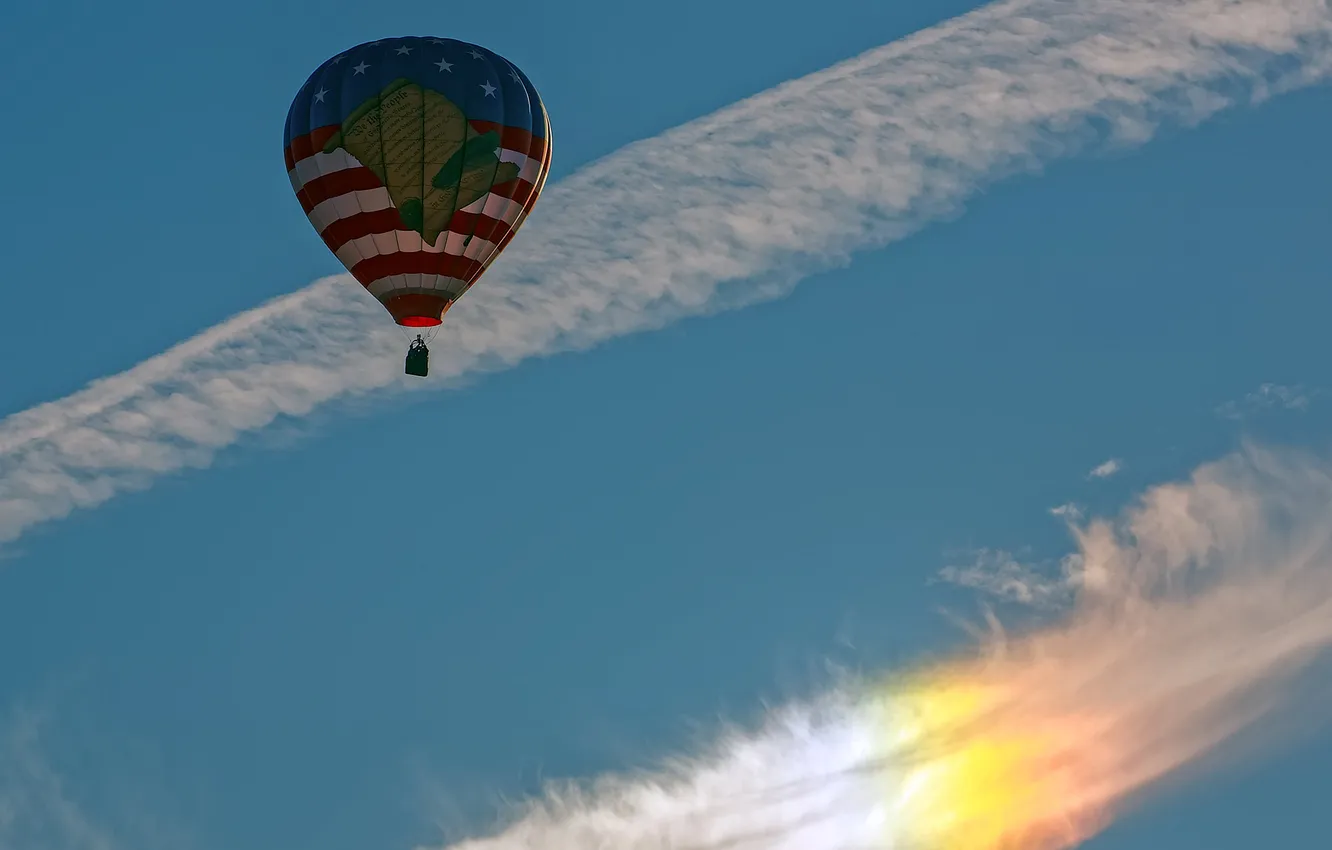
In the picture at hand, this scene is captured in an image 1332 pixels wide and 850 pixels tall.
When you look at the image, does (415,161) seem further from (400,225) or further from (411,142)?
(400,225)

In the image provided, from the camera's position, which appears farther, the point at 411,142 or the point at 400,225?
the point at 400,225

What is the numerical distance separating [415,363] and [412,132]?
6.06 m

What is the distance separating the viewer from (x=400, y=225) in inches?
7662

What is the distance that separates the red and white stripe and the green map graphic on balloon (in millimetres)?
337

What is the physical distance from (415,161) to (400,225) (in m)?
1.80

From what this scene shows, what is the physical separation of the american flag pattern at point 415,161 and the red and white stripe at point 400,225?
26 mm

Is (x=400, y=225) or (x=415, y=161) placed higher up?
(x=415, y=161)

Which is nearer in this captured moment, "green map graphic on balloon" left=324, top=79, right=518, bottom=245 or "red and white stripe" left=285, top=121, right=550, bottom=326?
"green map graphic on balloon" left=324, top=79, right=518, bottom=245

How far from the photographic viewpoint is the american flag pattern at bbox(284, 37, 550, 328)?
194125 millimetres

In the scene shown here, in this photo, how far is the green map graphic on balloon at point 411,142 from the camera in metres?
194

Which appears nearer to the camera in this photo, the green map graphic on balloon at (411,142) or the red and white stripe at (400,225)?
the green map graphic on balloon at (411,142)

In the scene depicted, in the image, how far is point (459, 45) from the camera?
195625 mm

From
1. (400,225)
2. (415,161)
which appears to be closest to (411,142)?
(415,161)

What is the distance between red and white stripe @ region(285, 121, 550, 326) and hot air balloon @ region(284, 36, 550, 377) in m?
0.03
